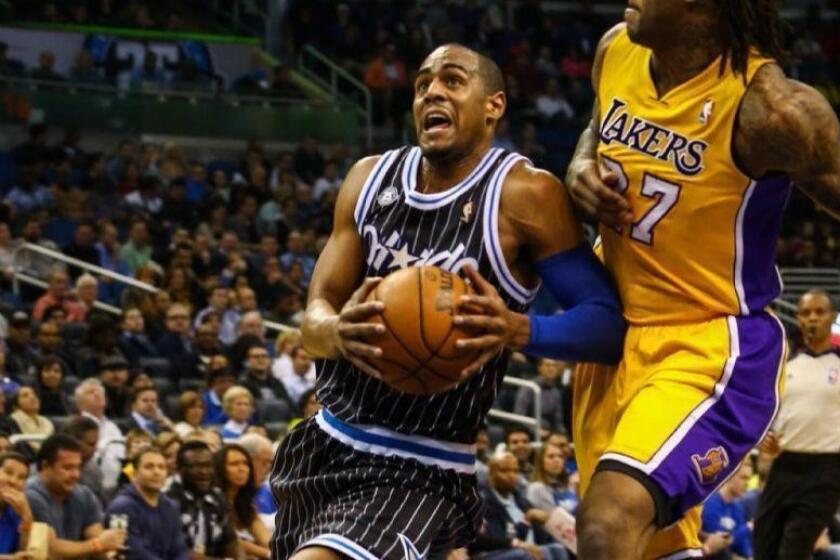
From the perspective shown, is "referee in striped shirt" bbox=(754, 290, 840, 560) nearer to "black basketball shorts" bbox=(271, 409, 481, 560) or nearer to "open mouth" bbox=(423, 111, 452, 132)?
"black basketball shorts" bbox=(271, 409, 481, 560)

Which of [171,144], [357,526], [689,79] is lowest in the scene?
[171,144]

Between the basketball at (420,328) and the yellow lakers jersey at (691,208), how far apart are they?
2.58 feet

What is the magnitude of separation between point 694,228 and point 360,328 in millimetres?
1125

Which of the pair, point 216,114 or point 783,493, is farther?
point 216,114

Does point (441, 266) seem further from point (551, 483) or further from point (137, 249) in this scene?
point (137, 249)

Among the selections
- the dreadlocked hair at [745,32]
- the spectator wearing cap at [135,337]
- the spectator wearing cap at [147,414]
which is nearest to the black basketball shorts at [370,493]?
the dreadlocked hair at [745,32]

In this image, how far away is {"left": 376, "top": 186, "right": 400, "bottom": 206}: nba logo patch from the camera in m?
4.86

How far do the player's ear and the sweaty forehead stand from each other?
10 centimetres

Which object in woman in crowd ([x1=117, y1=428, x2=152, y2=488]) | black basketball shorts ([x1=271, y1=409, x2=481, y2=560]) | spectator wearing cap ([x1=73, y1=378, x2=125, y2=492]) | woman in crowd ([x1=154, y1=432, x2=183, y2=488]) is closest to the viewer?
black basketball shorts ([x1=271, y1=409, x2=481, y2=560])

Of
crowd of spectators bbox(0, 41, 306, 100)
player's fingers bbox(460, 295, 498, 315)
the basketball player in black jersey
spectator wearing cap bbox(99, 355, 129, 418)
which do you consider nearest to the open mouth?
the basketball player in black jersey

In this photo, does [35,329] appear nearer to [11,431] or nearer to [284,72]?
[11,431]

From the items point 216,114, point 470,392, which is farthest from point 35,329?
point 470,392

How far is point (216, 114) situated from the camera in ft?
63.3

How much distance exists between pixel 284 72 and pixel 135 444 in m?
11.7
